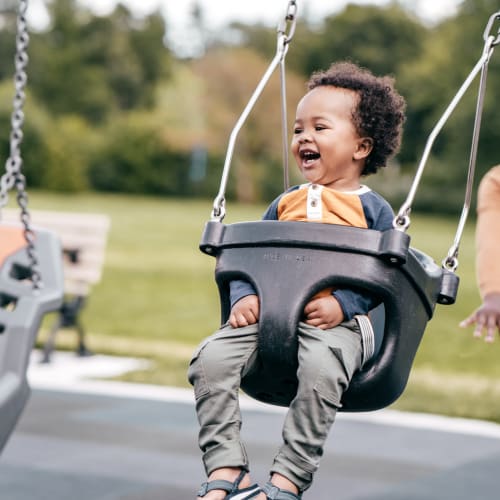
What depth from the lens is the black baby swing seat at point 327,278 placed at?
245 cm

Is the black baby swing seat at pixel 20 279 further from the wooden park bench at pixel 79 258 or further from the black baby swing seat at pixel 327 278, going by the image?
the wooden park bench at pixel 79 258

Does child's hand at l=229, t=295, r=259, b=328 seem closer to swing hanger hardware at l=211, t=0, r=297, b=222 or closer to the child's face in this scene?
swing hanger hardware at l=211, t=0, r=297, b=222

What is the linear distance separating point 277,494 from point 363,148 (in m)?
0.98

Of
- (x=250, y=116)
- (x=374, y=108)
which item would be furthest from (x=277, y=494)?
(x=250, y=116)

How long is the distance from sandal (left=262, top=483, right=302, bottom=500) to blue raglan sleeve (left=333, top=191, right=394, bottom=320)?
0.46 metres

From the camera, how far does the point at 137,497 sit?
13.2 ft

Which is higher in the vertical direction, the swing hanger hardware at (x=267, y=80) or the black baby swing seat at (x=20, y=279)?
the swing hanger hardware at (x=267, y=80)

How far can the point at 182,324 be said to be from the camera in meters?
11.7

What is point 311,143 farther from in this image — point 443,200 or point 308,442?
point 443,200

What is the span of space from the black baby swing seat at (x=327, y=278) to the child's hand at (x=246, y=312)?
0.12ft

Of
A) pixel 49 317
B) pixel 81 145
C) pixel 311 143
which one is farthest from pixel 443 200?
pixel 311 143

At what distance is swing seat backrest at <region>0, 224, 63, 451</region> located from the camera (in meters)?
3.25

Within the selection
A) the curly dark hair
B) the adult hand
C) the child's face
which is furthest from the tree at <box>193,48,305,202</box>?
the child's face

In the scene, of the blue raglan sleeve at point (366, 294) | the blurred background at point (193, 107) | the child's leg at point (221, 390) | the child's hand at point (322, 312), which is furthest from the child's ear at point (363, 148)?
the blurred background at point (193, 107)
